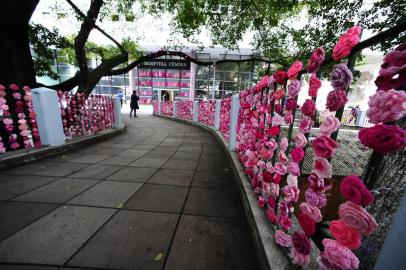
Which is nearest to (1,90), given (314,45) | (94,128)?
(94,128)

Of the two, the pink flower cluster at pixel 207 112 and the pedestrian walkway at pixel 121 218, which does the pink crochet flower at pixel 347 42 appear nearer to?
the pedestrian walkway at pixel 121 218

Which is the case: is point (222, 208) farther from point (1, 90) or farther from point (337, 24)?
point (337, 24)

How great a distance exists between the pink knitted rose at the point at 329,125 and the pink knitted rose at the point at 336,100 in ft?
0.20

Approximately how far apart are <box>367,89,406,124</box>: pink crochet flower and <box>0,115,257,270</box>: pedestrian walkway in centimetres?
163

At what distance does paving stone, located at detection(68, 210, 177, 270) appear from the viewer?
5.61 ft

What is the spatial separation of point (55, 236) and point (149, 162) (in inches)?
101

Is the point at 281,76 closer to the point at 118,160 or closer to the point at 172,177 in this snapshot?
the point at 172,177

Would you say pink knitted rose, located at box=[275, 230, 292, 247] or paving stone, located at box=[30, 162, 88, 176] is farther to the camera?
paving stone, located at box=[30, 162, 88, 176]

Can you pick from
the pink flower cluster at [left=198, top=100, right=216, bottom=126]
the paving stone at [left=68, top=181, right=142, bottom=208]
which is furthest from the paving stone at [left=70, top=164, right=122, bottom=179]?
the pink flower cluster at [left=198, top=100, right=216, bottom=126]

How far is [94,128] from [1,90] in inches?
126

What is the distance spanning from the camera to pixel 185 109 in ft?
45.3

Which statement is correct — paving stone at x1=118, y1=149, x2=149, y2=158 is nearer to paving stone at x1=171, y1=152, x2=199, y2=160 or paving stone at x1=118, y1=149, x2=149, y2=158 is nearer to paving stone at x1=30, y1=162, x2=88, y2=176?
paving stone at x1=171, y1=152, x2=199, y2=160

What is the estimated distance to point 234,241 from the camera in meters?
2.03

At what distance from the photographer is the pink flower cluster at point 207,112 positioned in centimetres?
936
